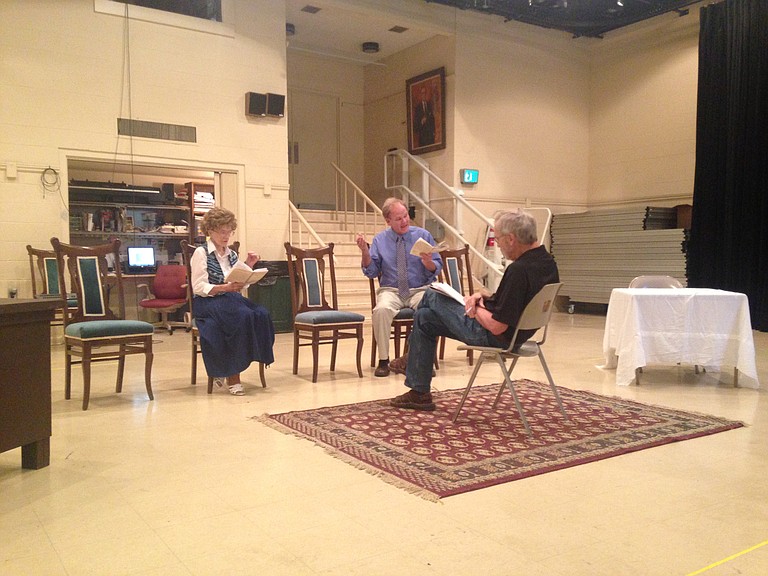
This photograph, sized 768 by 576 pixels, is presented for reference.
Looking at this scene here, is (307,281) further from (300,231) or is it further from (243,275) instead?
(300,231)

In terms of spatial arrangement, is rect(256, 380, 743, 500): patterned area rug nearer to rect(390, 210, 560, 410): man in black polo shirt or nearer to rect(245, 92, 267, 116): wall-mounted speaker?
rect(390, 210, 560, 410): man in black polo shirt

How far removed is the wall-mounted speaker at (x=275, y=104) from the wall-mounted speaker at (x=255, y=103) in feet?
0.20

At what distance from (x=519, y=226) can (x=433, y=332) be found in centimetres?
A: 75

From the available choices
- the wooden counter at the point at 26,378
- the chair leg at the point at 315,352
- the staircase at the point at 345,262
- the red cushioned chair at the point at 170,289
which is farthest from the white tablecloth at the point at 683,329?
the red cushioned chair at the point at 170,289

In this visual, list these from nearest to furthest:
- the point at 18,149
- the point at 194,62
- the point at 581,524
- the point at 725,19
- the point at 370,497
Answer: the point at 581,524
the point at 370,497
the point at 18,149
the point at 194,62
the point at 725,19

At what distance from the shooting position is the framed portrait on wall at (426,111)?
9.66 metres

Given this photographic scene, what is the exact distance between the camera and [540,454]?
2816 mm

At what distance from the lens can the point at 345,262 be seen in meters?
8.61

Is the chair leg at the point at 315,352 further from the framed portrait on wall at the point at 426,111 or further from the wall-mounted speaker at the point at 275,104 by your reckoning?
the framed portrait on wall at the point at 426,111

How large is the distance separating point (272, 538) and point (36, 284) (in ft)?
19.1

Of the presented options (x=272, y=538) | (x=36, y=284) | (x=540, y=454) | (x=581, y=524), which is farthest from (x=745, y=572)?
(x=36, y=284)

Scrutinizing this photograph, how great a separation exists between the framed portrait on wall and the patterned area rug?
6.47 m

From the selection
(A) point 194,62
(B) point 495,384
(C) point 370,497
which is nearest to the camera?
(C) point 370,497

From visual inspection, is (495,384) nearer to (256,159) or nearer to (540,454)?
(540,454)
